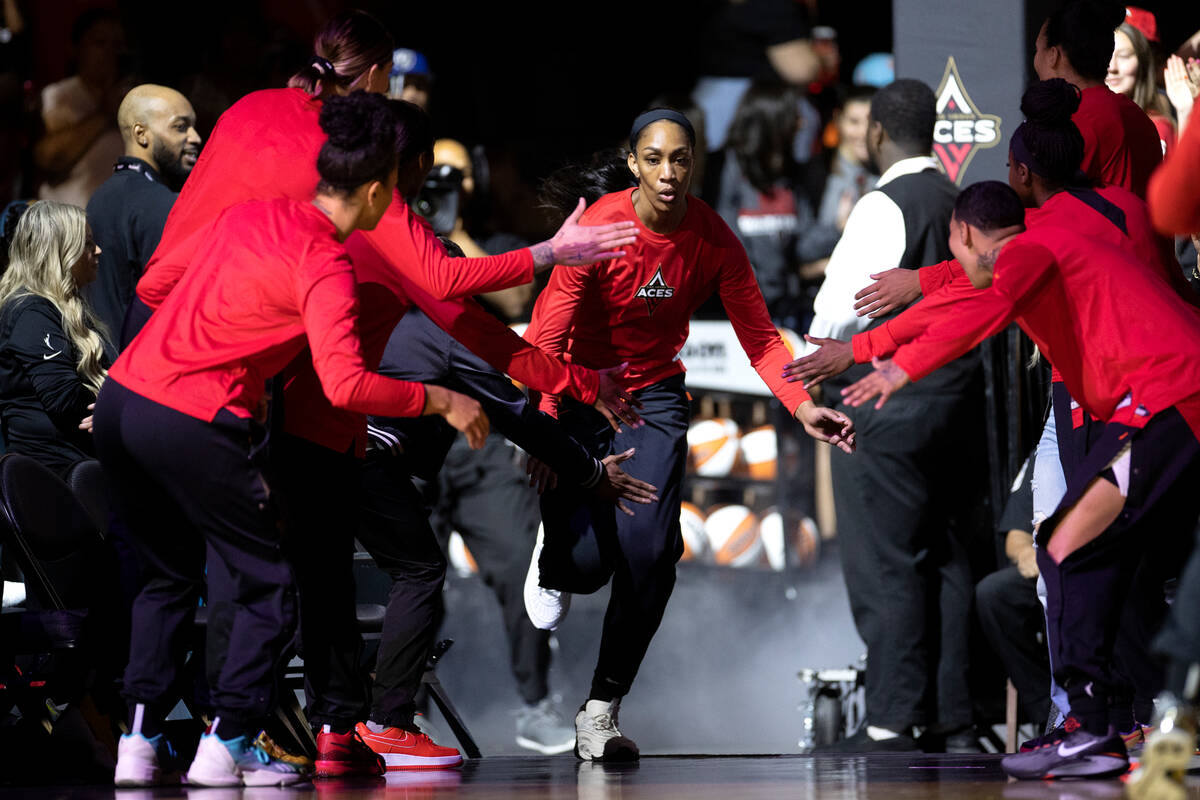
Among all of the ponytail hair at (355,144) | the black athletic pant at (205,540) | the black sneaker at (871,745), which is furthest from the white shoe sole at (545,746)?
the ponytail hair at (355,144)

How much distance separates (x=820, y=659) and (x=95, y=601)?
3.39 meters

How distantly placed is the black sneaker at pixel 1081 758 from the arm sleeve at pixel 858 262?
2.20 meters

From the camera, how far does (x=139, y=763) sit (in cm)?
443

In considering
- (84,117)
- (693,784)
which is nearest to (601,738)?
(693,784)

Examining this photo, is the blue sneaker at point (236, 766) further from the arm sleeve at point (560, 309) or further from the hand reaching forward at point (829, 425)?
the hand reaching forward at point (829, 425)

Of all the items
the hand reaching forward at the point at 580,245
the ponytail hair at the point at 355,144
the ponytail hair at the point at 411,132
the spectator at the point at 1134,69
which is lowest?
the hand reaching forward at the point at 580,245

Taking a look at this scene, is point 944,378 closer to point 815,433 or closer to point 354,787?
point 815,433

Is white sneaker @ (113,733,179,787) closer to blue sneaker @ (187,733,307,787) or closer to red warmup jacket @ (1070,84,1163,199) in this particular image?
blue sneaker @ (187,733,307,787)

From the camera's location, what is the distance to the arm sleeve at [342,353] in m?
3.97

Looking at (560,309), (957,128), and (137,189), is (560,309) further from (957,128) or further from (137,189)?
(957,128)

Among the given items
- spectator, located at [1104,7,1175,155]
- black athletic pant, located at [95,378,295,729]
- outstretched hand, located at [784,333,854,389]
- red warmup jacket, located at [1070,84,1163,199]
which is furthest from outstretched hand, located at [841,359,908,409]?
spectator, located at [1104,7,1175,155]

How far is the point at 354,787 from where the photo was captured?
4.52 metres

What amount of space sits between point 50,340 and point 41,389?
171 millimetres

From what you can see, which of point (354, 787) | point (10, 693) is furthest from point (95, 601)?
point (354, 787)
